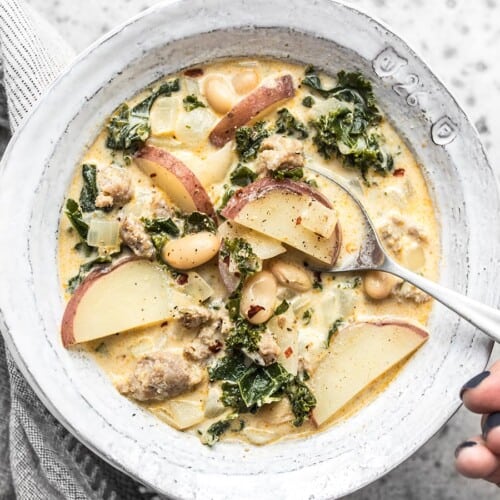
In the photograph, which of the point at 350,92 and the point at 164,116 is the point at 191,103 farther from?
the point at 350,92

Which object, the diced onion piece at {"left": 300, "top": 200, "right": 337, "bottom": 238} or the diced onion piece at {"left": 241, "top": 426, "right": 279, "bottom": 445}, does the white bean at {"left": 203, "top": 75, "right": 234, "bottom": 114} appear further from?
the diced onion piece at {"left": 241, "top": 426, "right": 279, "bottom": 445}

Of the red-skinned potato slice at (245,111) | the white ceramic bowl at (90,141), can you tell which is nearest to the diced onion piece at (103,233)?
the white ceramic bowl at (90,141)

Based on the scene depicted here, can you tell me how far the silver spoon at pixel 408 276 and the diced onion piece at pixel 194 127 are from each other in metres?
0.47

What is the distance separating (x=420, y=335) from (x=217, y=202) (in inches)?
40.6

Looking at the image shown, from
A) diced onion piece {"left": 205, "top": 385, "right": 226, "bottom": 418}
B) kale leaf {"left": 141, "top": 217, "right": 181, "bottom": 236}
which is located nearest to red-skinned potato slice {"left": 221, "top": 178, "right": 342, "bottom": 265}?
kale leaf {"left": 141, "top": 217, "right": 181, "bottom": 236}

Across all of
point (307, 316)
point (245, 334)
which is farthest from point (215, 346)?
point (307, 316)

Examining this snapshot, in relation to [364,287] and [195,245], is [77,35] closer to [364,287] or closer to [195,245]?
[195,245]

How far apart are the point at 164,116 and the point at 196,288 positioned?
2.43 ft

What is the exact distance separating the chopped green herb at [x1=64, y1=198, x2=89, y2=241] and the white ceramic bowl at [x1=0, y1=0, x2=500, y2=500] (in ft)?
0.21

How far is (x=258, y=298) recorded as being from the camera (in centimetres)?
307

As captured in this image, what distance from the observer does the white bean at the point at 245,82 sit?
3.23 m

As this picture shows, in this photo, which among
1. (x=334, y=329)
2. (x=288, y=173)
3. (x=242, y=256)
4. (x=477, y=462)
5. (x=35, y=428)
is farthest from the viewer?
(x=35, y=428)

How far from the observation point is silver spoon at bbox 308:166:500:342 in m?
3.00

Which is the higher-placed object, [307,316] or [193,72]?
[193,72]
